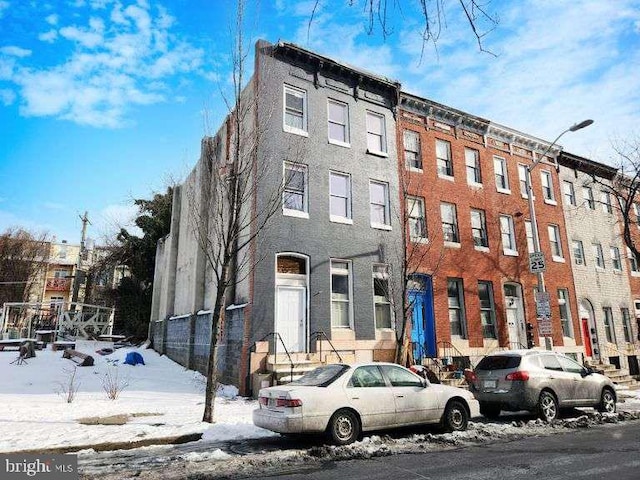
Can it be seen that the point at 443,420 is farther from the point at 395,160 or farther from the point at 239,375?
the point at 395,160

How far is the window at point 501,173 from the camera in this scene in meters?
22.3

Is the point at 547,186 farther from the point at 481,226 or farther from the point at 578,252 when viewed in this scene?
the point at 481,226

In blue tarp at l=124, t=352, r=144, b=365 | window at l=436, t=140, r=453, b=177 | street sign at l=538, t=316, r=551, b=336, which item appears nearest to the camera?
street sign at l=538, t=316, r=551, b=336

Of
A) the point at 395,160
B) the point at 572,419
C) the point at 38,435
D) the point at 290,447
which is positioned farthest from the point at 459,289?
the point at 38,435

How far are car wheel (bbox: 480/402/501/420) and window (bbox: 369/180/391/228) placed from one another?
815 centimetres

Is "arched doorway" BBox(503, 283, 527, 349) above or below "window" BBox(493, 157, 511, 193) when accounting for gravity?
below

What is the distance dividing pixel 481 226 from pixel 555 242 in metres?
5.72

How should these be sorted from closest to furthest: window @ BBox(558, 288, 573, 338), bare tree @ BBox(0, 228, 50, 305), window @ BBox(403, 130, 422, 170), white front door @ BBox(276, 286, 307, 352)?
white front door @ BBox(276, 286, 307, 352) → window @ BBox(403, 130, 422, 170) → window @ BBox(558, 288, 573, 338) → bare tree @ BBox(0, 228, 50, 305)

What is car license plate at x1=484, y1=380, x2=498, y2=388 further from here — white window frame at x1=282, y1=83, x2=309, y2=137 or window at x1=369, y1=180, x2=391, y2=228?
white window frame at x1=282, y1=83, x2=309, y2=137

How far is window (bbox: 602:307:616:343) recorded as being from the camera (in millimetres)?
24330

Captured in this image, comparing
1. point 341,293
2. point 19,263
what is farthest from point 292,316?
point 19,263

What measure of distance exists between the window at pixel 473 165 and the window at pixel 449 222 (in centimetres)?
215

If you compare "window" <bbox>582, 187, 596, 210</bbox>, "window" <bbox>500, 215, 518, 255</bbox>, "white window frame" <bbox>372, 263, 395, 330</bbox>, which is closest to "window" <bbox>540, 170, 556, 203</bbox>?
"window" <bbox>582, 187, 596, 210</bbox>

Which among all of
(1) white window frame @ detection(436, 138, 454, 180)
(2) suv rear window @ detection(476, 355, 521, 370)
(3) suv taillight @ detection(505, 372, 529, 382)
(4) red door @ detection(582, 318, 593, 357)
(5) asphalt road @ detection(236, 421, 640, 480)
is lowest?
(5) asphalt road @ detection(236, 421, 640, 480)
